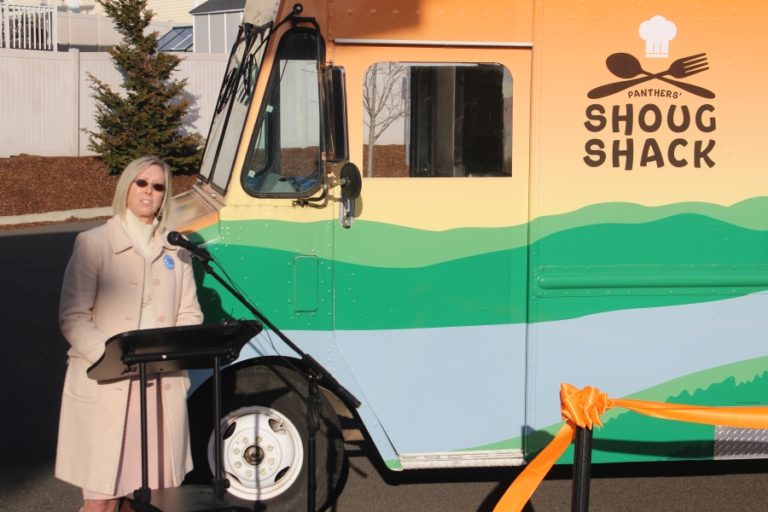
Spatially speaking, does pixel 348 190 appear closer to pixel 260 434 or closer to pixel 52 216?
pixel 260 434

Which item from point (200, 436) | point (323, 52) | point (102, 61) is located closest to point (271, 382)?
point (200, 436)

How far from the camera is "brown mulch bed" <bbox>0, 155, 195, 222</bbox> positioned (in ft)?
66.2

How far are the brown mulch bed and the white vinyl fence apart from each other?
546mm

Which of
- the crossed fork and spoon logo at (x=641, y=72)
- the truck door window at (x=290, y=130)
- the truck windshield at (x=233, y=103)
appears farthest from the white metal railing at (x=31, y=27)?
the crossed fork and spoon logo at (x=641, y=72)

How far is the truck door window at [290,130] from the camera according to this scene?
509 centimetres

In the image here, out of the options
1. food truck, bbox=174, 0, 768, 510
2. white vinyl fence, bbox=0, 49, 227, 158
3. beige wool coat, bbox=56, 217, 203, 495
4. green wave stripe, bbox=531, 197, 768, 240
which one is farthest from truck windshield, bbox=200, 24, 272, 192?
white vinyl fence, bbox=0, 49, 227, 158

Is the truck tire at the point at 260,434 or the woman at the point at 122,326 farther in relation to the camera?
the truck tire at the point at 260,434

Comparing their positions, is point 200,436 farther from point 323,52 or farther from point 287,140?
point 323,52

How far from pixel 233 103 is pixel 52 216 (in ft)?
48.8

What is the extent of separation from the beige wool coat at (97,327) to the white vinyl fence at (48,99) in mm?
19668

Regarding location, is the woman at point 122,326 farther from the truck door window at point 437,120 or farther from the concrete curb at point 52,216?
the concrete curb at point 52,216

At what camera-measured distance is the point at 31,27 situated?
83.9ft

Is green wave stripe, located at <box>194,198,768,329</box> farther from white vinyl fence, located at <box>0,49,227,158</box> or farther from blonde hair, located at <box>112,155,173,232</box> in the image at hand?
white vinyl fence, located at <box>0,49,227,158</box>

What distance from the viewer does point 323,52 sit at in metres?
5.06
